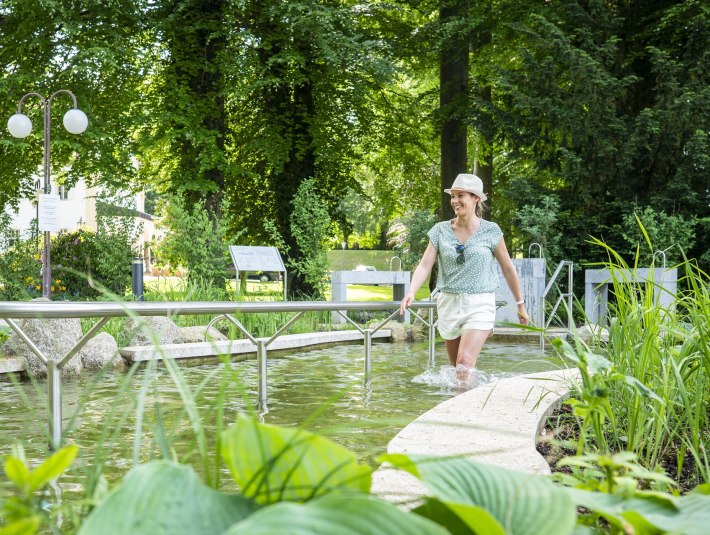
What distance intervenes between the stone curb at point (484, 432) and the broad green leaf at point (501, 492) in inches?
31.9

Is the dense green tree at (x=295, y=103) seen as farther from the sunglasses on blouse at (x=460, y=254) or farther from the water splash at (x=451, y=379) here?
the water splash at (x=451, y=379)

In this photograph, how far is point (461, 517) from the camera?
0.98 metres

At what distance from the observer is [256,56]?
17922 millimetres

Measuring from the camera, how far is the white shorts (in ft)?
21.7

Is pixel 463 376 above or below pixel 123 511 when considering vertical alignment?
below

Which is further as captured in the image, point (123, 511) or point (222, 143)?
point (222, 143)

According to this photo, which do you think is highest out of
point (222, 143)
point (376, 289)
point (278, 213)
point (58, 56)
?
point (58, 56)

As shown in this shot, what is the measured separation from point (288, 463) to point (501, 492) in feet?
0.96

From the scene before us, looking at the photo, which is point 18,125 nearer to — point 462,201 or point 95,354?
point 95,354

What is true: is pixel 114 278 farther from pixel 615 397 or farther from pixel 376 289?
pixel 376 289

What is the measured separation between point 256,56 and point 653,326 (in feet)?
52.6

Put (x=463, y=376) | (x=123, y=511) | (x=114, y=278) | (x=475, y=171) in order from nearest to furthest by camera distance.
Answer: (x=123, y=511) < (x=463, y=376) < (x=114, y=278) < (x=475, y=171)

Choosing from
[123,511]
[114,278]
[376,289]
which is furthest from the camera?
[376,289]

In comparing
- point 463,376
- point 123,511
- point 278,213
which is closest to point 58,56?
point 278,213
